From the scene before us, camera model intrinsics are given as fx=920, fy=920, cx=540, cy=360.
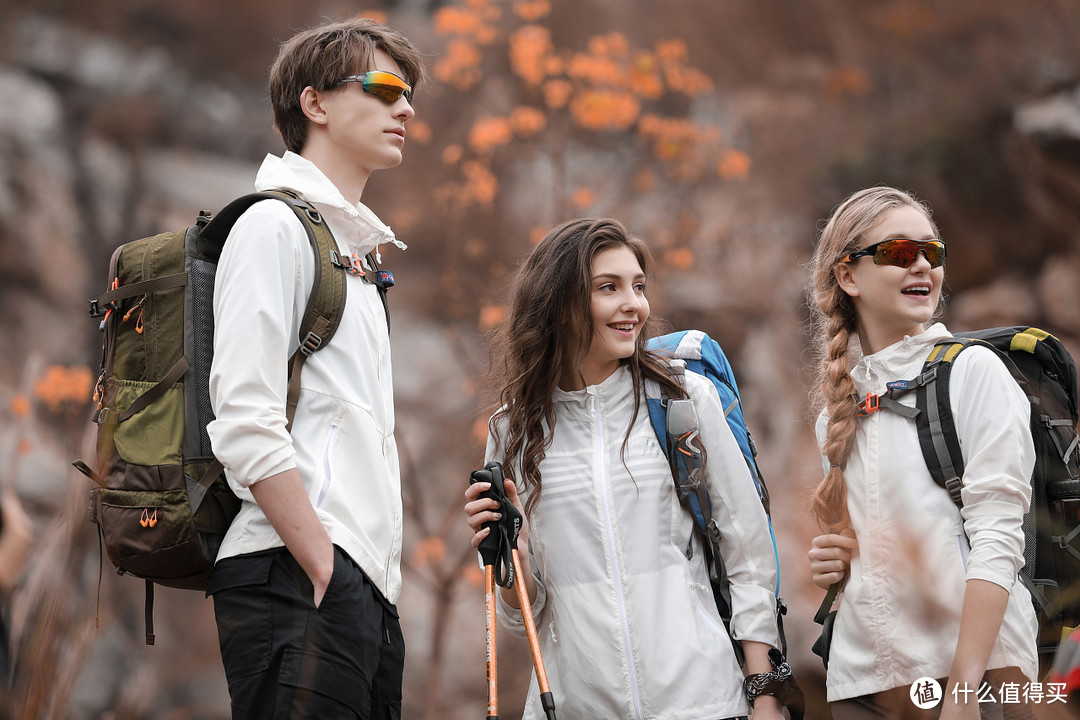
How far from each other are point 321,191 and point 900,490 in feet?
5.31

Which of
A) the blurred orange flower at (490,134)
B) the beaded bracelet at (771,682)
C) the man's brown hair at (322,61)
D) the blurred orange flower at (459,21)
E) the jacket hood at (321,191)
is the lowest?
the beaded bracelet at (771,682)

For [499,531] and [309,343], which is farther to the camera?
[499,531]

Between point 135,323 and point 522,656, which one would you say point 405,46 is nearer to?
point 135,323

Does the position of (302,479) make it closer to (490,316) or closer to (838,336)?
(838,336)

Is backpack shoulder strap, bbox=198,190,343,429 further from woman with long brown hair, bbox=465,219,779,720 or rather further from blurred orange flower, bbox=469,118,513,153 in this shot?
blurred orange flower, bbox=469,118,513,153

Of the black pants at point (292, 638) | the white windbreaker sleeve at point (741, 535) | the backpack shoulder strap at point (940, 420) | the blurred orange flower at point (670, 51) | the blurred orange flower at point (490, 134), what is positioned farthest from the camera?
the blurred orange flower at point (670, 51)

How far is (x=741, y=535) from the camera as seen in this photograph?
2.39m

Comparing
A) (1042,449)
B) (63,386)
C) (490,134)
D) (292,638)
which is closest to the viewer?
(292,638)

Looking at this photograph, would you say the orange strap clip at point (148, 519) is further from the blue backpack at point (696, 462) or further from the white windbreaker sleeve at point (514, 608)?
the blue backpack at point (696, 462)

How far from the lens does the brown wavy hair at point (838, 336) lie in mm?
2449

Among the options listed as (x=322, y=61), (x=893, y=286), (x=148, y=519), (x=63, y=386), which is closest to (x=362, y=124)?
(x=322, y=61)

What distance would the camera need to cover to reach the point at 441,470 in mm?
8180

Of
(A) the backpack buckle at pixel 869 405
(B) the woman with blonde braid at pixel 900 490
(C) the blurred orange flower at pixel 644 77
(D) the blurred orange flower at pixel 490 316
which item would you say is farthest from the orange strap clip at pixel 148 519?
(C) the blurred orange flower at pixel 644 77

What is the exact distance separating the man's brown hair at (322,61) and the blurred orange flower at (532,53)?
6.06m
